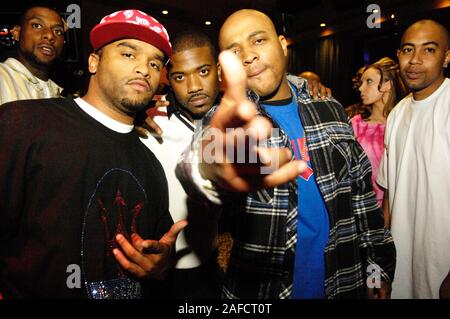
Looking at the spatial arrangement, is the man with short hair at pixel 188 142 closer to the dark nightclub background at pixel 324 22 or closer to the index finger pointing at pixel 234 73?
the index finger pointing at pixel 234 73

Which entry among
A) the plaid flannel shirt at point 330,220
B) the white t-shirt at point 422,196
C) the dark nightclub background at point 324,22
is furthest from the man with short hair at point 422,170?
the dark nightclub background at point 324,22

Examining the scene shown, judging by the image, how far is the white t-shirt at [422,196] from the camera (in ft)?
6.49

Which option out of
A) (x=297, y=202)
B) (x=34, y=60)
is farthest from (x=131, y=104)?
(x=34, y=60)

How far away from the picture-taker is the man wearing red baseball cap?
1.21 metres

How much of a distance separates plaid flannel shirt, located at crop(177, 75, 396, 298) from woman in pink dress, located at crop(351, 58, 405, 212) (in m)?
1.56

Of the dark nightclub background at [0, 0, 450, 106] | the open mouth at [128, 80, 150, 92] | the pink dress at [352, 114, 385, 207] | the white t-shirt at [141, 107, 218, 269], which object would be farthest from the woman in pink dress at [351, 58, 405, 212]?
the dark nightclub background at [0, 0, 450, 106]

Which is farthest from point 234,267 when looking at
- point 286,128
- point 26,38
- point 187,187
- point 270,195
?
point 26,38

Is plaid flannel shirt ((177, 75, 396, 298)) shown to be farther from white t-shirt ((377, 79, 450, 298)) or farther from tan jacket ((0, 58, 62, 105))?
tan jacket ((0, 58, 62, 105))

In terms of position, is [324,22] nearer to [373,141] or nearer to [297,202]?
[373,141]

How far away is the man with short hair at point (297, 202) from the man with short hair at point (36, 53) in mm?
1971

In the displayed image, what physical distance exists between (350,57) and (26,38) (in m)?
8.72

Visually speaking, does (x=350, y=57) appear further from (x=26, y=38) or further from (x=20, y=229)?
(x=20, y=229)

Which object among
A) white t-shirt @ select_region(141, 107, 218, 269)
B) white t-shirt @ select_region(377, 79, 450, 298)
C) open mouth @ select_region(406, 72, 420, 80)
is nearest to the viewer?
white t-shirt @ select_region(141, 107, 218, 269)

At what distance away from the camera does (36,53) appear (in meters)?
2.68
